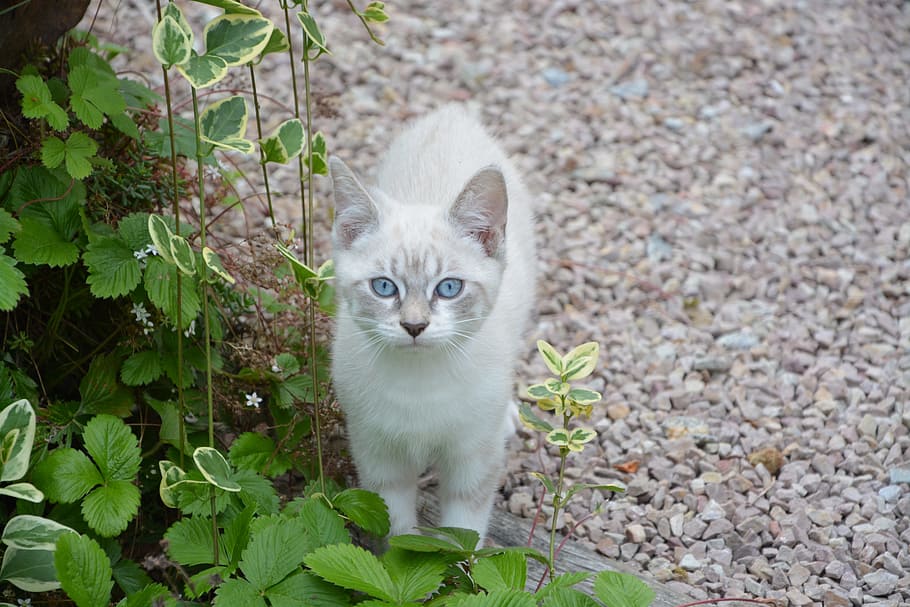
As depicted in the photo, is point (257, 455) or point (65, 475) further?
point (257, 455)

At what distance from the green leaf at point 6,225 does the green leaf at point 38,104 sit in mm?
271

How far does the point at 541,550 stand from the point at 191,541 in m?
1.14

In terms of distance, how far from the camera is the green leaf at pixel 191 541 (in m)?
2.57

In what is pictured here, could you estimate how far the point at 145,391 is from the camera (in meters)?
3.13

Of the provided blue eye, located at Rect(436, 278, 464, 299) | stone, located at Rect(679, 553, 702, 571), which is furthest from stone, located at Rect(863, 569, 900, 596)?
blue eye, located at Rect(436, 278, 464, 299)

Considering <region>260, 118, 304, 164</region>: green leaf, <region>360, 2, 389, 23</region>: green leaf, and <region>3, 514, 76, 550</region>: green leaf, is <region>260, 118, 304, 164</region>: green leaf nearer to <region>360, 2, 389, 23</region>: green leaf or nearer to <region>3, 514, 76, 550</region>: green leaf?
<region>360, 2, 389, 23</region>: green leaf

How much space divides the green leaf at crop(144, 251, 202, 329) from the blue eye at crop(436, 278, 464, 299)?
0.69 metres

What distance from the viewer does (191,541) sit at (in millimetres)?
2623

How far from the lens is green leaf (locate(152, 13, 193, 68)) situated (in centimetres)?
216

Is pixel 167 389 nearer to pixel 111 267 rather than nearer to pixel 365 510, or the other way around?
pixel 111 267

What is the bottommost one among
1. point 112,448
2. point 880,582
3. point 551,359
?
point 880,582

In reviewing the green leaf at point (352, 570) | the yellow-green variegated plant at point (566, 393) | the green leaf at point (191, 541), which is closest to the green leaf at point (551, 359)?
the yellow-green variegated plant at point (566, 393)

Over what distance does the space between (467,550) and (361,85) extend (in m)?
3.58

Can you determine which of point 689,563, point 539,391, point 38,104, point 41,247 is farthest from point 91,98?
point 689,563
